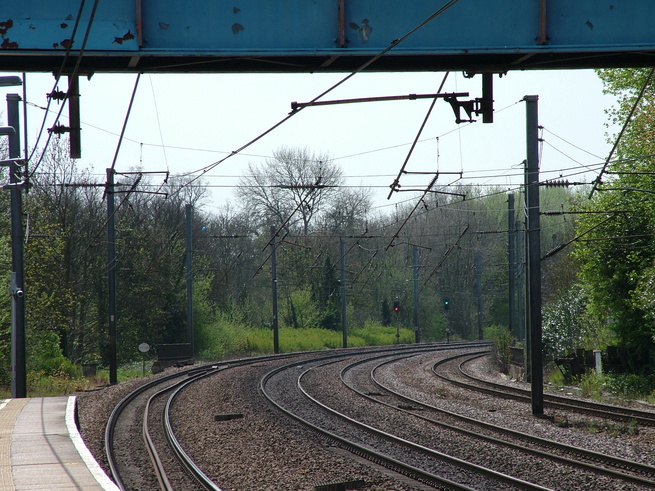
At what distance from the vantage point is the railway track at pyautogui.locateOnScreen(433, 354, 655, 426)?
16203mm

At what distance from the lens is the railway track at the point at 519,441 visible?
427 inches

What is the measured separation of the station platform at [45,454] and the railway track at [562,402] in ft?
35.9

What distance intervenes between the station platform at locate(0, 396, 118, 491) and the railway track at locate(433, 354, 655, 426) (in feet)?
35.9

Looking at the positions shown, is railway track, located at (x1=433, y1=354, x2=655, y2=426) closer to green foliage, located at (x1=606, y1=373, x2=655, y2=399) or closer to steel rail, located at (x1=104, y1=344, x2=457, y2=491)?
green foliage, located at (x1=606, y1=373, x2=655, y2=399)

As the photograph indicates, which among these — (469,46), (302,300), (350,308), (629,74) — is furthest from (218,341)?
(469,46)

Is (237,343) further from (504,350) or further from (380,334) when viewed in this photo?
(504,350)

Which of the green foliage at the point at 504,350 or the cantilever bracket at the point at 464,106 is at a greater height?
the cantilever bracket at the point at 464,106

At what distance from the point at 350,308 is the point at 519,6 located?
162 feet

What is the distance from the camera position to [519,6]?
27.8ft

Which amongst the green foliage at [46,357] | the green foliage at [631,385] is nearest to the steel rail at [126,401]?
the green foliage at [46,357]

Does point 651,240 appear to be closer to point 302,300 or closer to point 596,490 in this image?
point 596,490

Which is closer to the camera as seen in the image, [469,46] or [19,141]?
[469,46]

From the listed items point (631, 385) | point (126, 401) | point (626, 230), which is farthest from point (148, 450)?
point (626, 230)

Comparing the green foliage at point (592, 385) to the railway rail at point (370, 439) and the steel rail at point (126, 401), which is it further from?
the steel rail at point (126, 401)
